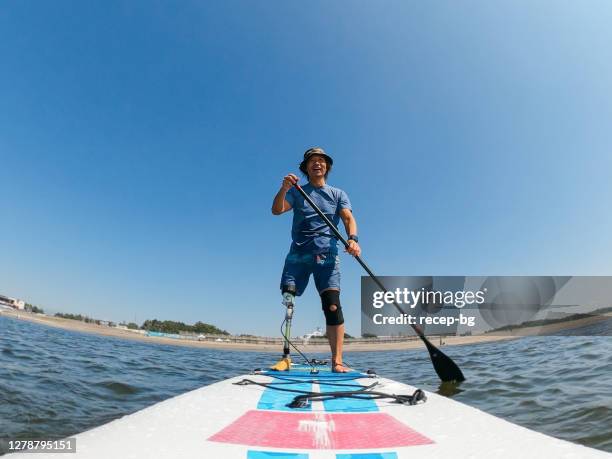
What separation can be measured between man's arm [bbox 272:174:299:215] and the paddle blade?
2932 millimetres

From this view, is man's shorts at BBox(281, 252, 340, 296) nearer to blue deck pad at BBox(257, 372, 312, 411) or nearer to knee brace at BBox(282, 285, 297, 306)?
knee brace at BBox(282, 285, 297, 306)

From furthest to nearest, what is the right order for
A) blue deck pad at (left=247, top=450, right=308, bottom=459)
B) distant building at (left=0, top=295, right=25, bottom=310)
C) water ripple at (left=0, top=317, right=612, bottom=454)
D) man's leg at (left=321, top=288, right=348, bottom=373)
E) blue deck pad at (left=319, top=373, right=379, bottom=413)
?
distant building at (left=0, top=295, right=25, bottom=310) < man's leg at (left=321, top=288, right=348, bottom=373) < water ripple at (left=0, top=317, right=612, bottom=454) < blue deck pad at (left=319, top=373, right=379, bottom=413) < blue deck pad at (left=247, top=450, right=308, bottom=459)

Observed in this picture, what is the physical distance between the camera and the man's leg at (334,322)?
459cm

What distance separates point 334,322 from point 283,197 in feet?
6.28

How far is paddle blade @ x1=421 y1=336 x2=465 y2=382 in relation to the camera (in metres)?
4.85

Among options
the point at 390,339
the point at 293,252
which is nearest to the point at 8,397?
the point at 293,252

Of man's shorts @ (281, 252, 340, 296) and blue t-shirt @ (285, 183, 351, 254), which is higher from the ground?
blue t-shirt @ (285, 183, 351, 254)

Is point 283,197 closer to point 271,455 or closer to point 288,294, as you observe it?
point 288,294

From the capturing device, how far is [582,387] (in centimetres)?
461

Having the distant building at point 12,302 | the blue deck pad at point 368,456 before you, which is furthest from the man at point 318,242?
the distant building at point 12,302

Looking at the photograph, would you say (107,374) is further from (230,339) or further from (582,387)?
(230,339)

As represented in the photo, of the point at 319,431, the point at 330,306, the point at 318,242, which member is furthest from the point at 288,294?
the point at 319,431

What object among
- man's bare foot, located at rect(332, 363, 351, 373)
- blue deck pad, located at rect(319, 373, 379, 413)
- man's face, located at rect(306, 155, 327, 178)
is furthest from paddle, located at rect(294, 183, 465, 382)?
blue deck pad, located at rect(319, 373, 379, 413)

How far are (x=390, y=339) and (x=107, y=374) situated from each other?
80.5 metres
